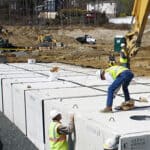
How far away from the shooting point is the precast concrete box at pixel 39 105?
8.45 meters

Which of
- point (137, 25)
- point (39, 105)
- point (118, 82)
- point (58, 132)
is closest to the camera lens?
point (58, 132)

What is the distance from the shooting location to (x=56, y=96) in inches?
353

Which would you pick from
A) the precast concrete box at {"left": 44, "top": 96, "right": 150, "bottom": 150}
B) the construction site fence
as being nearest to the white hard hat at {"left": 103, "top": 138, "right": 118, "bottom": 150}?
the precast concrete box at {"left": 44, "top": 96, "right": 150, "bottom": 150}

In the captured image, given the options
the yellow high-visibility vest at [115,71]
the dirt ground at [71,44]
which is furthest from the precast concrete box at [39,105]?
the dirt ground at [71,44]

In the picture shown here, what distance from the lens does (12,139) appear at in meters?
9.76

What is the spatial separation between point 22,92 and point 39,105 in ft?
5.22

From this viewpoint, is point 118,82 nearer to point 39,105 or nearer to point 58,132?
point 58,132

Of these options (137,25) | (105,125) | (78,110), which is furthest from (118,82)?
Answer: (137,25)

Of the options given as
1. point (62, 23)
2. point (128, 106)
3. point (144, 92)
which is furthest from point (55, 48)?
point (128, 106)

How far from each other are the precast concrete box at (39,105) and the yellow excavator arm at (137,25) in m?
2.12

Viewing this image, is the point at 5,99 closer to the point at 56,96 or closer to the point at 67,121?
the point at 56,96

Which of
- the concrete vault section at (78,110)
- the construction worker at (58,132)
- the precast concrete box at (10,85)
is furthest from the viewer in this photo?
the precast concrete box at (10,85)

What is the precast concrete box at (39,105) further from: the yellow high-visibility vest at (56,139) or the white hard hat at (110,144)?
the white hard hat at (110,144)

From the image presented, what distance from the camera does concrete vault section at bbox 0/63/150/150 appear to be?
5732 mm
